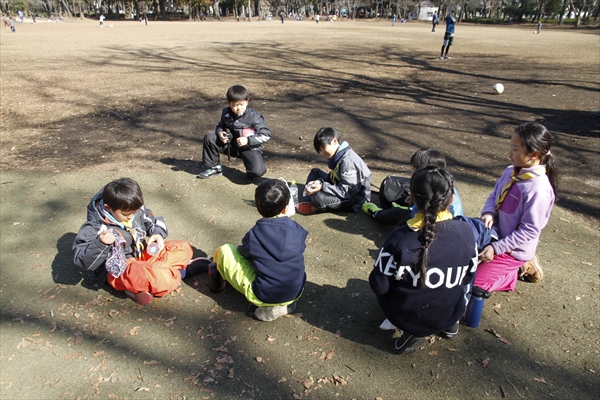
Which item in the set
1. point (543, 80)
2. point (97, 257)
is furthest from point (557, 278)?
point (543, 80)

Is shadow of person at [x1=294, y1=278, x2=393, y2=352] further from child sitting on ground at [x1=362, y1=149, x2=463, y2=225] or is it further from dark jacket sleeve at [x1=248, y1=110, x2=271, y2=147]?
dark jacket sleeve at [x1=248, y1=110, x2=271, y2=147]

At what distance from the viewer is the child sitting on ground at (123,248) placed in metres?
2.87

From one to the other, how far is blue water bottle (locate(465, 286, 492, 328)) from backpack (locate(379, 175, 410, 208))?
1565mm

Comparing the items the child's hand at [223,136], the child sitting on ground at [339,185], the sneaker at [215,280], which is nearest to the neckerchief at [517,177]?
the child sitting on ground at [339,185]

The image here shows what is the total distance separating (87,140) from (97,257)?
14.3 feet

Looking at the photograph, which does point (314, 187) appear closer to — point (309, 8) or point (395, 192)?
point (395, 192)

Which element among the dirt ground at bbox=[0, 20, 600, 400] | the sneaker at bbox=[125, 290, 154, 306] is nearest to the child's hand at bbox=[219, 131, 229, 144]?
the dirt ground at bbox=[0, 20, 600, 400]

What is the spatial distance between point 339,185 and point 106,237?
2.37 m

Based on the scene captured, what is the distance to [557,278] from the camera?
338 cm

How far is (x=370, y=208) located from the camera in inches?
170

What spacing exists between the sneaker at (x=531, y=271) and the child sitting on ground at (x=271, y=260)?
1.78 m

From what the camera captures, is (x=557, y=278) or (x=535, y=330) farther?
(x=557, y=278)

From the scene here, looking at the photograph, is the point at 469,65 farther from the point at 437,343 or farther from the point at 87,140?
the point at 437,343

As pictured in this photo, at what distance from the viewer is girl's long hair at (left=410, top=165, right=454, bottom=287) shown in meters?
2.13
